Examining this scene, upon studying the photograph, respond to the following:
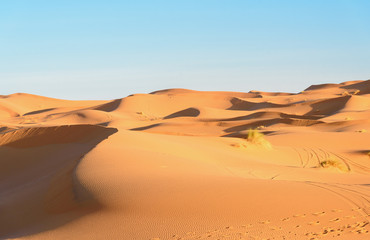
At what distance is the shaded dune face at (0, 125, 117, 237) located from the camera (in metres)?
8.03

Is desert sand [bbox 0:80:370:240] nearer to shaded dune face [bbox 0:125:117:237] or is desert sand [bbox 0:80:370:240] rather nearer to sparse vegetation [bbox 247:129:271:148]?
shaded dune face [bbox 0:125:117:237]

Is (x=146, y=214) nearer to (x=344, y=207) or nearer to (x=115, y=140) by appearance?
(x=344, y=207)

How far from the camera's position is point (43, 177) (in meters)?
12.1

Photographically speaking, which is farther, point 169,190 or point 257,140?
point 257,140

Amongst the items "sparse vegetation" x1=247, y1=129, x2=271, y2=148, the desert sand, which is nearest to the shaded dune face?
the desert sand

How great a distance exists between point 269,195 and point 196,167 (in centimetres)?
370

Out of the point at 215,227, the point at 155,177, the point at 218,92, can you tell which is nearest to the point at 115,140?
the point at 155,177

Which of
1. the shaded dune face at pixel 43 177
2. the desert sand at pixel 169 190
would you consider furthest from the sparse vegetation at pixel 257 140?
the shaded dune face at pixel 43 177

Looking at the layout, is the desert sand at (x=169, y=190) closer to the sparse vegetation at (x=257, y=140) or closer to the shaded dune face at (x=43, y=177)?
the shaded dune face at (x=43, y=177)

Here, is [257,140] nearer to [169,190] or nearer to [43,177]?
[43,177]

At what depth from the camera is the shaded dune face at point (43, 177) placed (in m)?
8.03

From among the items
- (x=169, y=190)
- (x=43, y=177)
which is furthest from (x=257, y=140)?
(x=169, y=190)

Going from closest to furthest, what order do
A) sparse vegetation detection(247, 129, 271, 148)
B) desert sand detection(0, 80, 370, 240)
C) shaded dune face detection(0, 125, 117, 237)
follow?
desert sand detection(0, 80, 370, 240), shaded dune face detection(0, 125, 117, 237), sparse vegetation detection(247, 129, 271, 148)

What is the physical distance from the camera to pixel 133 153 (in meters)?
12.0
